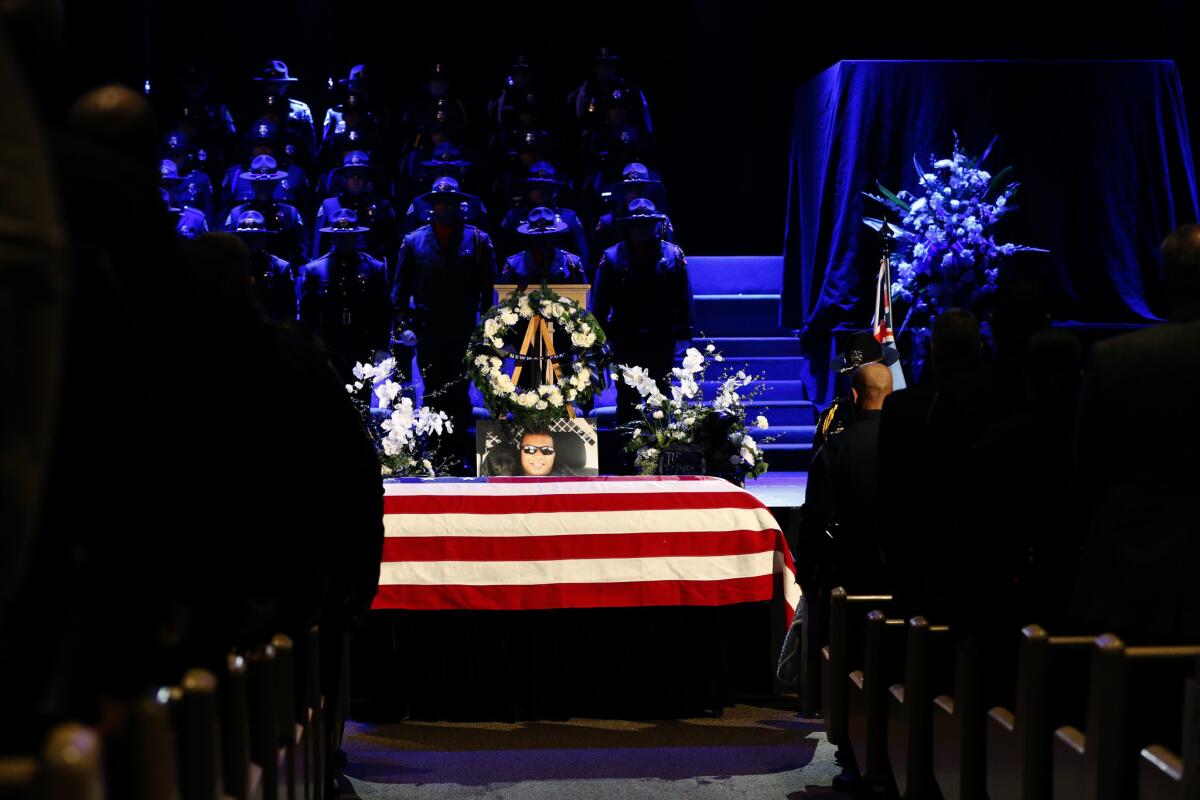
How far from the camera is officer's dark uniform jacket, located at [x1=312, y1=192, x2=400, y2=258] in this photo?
10.8 meters

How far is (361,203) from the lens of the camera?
10.9m

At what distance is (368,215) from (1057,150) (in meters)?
5.42

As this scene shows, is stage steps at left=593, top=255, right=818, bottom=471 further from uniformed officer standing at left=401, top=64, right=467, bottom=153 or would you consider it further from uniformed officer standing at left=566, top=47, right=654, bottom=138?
uniformed officer standing at left=401, top=64, right=467, bottom=153

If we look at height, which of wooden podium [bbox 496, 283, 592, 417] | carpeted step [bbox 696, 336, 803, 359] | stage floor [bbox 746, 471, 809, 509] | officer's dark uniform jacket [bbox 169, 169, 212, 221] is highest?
officer's dark uniform jacket [bbox 169, 169, 212, 221]

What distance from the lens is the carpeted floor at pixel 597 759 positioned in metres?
4.39

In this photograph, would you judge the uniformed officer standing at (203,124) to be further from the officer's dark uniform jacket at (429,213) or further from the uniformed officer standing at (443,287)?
the uniformed officer standing at (443,287)

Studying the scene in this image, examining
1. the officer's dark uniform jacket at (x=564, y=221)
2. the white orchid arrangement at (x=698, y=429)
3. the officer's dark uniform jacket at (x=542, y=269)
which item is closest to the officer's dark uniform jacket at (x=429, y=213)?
the officer's dark uniform jacket at (x=564, y=221)

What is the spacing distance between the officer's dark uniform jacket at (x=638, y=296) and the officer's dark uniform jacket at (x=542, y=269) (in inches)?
13.7

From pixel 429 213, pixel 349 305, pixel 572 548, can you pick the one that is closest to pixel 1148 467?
pixel 572 548

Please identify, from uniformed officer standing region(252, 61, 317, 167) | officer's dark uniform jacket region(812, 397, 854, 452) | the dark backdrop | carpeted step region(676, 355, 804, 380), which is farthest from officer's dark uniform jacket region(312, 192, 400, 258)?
officer's dark uniform jacket region(812, 397, 854, 452)

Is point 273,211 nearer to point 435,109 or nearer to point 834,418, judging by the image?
point 435,109

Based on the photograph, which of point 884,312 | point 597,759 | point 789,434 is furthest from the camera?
point 789,434

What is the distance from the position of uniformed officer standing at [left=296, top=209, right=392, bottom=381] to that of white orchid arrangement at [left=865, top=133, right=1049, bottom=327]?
3.66 metres

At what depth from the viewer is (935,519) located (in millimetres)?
3471
